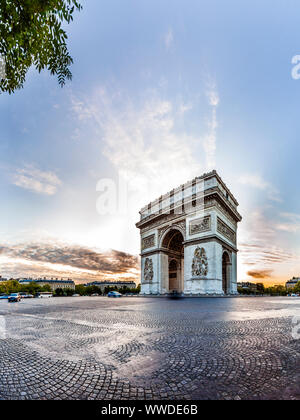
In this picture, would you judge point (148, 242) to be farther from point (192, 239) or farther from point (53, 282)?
point (53, 282)

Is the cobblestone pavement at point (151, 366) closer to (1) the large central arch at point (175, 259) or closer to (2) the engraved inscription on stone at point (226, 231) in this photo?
(2) the engraved inscription on stone at point (226, 231)

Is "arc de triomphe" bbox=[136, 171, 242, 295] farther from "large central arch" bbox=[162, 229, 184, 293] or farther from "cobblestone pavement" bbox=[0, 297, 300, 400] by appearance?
"cobblestone pavement" bbox=[0, 297, 300, 400]

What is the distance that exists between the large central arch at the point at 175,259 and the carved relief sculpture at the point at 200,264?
716 centimetres

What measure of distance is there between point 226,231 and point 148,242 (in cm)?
1224

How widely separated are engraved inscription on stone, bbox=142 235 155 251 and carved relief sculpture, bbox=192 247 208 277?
31.1 ft

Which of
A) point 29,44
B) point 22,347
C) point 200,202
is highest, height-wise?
point 200,202

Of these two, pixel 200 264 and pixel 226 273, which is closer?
pixel 200 264

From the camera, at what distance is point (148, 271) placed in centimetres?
3506

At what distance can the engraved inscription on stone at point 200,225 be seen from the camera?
27172 mm

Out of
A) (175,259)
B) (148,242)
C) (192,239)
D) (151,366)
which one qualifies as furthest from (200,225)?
(151,366)
